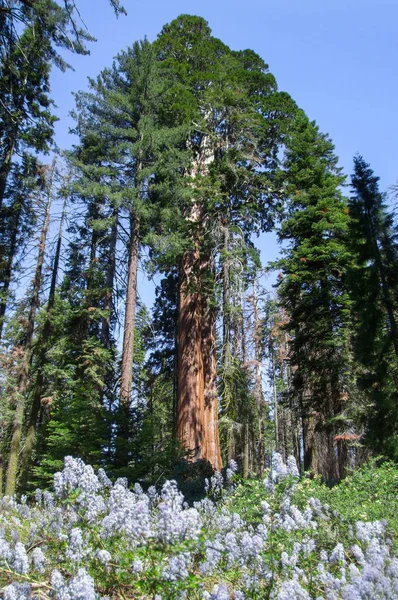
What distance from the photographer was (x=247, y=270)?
12930mm

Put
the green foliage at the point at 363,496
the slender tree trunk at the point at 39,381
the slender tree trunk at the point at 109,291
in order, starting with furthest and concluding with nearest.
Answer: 1. the slender tree trunk at the point at 39,381
2. the slender tree trunk at the point at 109,291
3. the green foliage at the point at 363,496

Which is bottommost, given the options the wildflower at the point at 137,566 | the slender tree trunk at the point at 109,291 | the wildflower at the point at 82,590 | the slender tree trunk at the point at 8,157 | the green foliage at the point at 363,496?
the wildflower at the point at 82,590

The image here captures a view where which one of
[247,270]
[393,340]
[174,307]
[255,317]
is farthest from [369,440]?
[255,317]

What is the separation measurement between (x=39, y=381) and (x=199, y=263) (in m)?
8.32

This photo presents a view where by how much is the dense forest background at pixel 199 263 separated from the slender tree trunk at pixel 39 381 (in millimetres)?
117

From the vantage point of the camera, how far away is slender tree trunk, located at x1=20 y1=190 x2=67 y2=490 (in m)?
16.6

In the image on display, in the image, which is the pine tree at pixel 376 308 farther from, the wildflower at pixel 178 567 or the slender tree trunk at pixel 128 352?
the wildflower at pixel 178 567

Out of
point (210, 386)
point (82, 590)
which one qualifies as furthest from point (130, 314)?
point (82, 590)

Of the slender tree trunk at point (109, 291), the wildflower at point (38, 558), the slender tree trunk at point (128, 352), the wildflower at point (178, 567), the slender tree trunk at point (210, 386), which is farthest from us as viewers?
the slender tree trunk at point (109, 291)

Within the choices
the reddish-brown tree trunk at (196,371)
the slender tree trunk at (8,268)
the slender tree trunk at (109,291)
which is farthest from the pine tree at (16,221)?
the reddish-brown tree trunk at (196,371)

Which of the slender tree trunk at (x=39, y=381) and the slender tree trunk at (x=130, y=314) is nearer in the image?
the slender tree trunk at (x=130, y=314)

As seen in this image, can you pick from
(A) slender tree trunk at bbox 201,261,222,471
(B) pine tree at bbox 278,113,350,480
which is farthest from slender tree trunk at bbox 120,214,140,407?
(B) pine tree at bbox 278,113,350,480

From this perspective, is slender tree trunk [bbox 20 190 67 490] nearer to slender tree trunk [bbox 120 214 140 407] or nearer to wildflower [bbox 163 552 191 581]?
slender tree trunk [bbox 120 214 140 407]

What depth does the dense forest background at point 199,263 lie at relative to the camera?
38.7 ft
